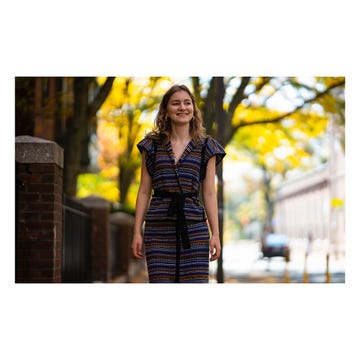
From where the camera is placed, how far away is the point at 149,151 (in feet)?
16.7

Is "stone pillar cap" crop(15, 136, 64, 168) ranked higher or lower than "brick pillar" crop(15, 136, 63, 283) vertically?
higher

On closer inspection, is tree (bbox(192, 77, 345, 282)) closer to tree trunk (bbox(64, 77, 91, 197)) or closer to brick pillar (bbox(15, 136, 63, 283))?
tree trunk (bbox(64, 77, 91, 197))

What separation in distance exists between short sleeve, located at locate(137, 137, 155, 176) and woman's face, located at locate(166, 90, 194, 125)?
204 millimetres

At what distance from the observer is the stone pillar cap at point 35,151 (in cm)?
785

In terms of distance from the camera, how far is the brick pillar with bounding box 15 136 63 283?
7891 millimetres

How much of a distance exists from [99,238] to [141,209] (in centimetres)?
1018

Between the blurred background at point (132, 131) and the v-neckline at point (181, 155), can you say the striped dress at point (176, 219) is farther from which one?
the blurred background at point (132, 131)

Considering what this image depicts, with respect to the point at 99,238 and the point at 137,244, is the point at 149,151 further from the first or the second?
the point at 99,238

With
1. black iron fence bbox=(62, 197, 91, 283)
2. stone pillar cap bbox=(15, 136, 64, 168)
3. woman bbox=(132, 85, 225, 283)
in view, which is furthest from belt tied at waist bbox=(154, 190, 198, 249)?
black iron fence bbox=(62, 197, 91, 283)

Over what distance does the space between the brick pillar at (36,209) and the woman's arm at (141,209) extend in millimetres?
2898

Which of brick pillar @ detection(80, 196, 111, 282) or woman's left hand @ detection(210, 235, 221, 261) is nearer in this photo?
woman's left hand @ detection(210, 235, 221, 261)

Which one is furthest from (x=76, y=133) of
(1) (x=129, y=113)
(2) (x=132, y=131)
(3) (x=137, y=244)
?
(2) (x=132, y=131)

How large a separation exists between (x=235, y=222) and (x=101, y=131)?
64.9 m

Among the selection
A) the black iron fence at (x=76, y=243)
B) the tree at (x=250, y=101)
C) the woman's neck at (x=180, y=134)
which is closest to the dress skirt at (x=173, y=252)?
A: the woman's neck at (x=180, y=134)
